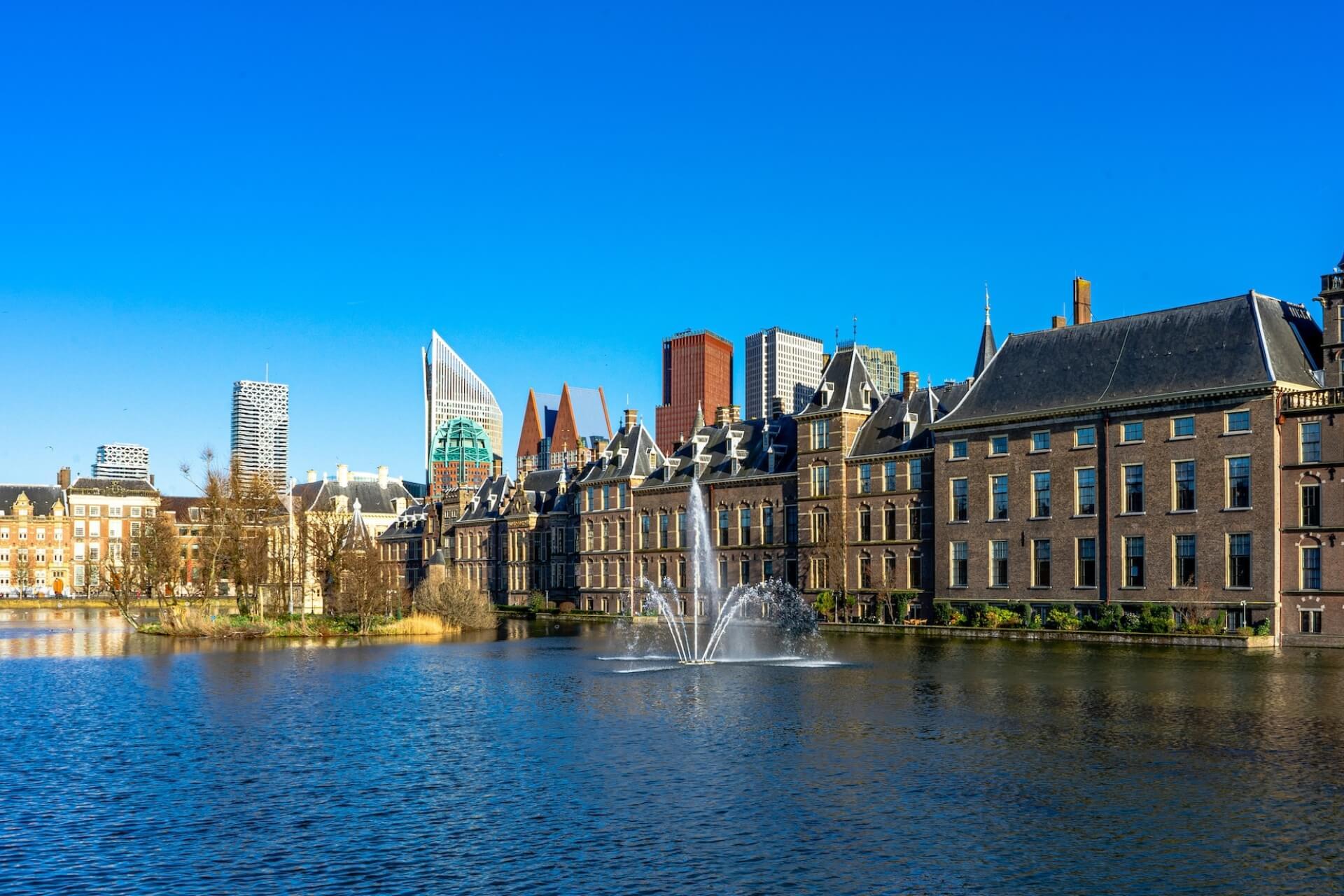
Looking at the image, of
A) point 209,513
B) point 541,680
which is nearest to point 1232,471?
point 541,680

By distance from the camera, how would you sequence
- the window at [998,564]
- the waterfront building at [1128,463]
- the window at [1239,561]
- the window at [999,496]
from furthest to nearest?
the window at [999,496] < the window at [998,564] < the waterfront building at [1128,463] < the window at [1239,561]

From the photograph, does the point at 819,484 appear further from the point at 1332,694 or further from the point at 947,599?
the point at 1332,694

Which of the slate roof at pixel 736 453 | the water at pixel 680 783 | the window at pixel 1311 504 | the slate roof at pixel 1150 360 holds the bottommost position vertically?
the water at pixel 680 783

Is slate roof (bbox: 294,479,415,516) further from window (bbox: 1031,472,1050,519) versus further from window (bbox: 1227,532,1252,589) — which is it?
window (bbox: 1227,532,1252,589)

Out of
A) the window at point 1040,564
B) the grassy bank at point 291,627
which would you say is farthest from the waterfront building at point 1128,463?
the grassy bank at point 291,627

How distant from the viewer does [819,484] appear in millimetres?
86062

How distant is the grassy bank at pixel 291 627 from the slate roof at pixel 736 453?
25.1 m

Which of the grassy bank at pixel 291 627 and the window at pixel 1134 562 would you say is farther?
the grassy bank at pixel 291 627

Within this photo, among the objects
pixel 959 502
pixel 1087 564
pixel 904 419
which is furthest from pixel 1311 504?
pixel 904 419

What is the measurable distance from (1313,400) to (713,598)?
4258 centimetres

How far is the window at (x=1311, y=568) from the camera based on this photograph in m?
59.1

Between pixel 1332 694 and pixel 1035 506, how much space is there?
3316 cm

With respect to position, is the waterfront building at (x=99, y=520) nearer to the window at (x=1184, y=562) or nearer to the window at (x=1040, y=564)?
the window at (x=1040, y=564)

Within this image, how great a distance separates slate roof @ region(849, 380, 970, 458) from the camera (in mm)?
80000
